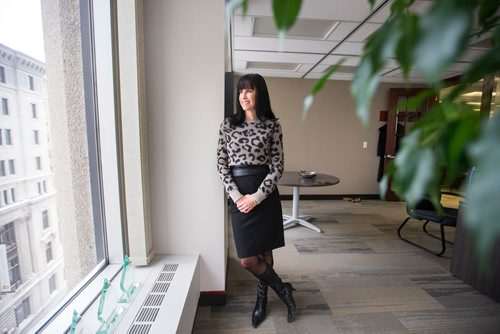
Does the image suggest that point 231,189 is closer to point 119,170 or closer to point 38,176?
point 119,170

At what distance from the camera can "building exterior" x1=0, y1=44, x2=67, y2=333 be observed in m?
0.90

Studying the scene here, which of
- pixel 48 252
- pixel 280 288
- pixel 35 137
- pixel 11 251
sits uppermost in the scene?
pixel 35 137

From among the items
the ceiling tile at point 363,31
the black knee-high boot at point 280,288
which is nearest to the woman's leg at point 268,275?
the black knee-high boot at point 280,288

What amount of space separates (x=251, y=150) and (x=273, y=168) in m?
0.18

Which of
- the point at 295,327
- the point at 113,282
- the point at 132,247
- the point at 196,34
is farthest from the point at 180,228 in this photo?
the point at 196,34

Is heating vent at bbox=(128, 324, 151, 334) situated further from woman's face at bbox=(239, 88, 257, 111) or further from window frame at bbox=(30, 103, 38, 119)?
woman's face at bbox=(239, 88, 257, 111)

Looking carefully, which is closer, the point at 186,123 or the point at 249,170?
the point at 249,170

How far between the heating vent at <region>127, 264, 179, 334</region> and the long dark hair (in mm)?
1004

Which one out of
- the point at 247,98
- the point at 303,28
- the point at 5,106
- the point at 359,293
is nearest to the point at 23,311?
the point at 5,106

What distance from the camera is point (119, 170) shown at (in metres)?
1.45

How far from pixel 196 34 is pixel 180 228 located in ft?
4.09

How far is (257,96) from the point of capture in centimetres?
147

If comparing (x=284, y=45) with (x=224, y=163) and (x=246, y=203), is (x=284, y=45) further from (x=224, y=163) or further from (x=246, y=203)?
(x=246, y=203)

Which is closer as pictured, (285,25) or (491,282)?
(285,25)
